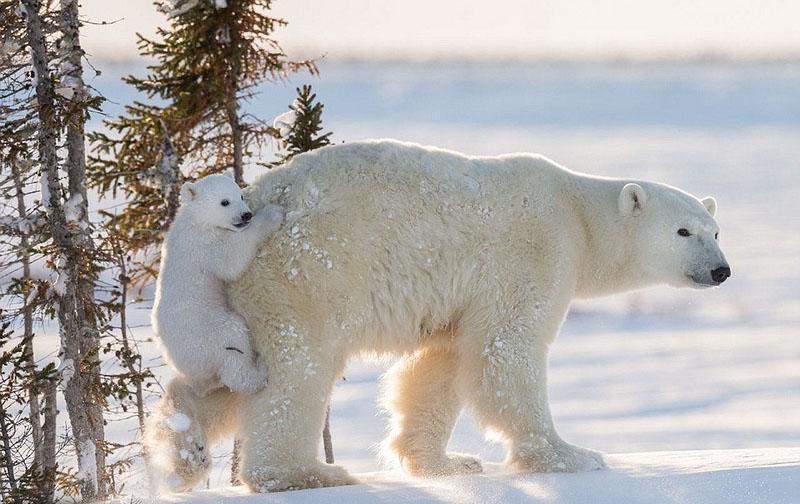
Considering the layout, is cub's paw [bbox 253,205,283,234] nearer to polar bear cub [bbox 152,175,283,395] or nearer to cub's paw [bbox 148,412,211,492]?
polar bear cub [bbox 152,175,283,395]

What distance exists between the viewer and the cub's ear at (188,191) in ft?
20.9

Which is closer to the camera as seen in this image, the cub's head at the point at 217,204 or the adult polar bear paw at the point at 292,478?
the cub's head at the point at 217,204

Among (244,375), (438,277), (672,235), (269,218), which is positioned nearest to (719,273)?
(672,235)

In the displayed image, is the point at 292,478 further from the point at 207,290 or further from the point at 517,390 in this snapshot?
the point at 517,390

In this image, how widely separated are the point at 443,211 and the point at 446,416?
57.4 inches

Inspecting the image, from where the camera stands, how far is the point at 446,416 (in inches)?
298

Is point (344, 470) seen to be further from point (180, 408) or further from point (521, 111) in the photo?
point (521, 111)

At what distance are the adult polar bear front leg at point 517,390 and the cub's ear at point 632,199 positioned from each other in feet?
3.16

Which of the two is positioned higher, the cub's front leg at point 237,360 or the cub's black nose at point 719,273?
the cub's black nose at point 719,273

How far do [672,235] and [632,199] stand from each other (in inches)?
14.1

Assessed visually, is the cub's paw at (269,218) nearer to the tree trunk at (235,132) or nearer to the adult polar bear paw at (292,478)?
the adult polar bear paw at (292,478)

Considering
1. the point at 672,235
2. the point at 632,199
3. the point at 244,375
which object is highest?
the point at 632,199

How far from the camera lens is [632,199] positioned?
7414 mm

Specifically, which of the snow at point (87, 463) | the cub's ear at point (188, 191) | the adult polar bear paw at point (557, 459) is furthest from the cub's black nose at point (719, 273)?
the snow at point (87, 463)
